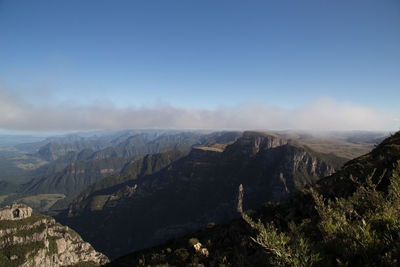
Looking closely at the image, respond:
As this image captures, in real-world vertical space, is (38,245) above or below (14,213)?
below

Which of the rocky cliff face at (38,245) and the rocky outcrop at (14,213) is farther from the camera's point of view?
the rocky outcrop at (14,213)

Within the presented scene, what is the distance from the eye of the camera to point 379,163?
22.2 meters

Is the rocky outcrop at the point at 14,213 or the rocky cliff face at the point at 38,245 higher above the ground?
the rocky outcrop at the point at 14,213

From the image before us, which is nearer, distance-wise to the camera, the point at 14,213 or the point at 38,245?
the point at 38,245

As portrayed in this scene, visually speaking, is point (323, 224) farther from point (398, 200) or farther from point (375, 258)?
point (398, 200)

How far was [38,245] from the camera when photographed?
154 m

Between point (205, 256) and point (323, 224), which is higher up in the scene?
point (323, 224)

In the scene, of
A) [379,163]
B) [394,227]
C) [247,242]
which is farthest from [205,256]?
[379,163]

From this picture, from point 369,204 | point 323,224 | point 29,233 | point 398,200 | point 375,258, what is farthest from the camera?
Answer: point 29,233

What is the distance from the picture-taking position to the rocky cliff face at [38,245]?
141125 mm

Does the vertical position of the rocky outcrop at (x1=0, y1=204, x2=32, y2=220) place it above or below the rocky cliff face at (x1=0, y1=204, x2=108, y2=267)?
above

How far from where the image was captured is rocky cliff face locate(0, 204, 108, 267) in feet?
463

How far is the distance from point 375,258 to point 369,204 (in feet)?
14.4

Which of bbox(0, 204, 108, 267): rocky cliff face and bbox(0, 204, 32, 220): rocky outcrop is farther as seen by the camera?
bbox(0, 204, 32, 220): rocky outcrop
